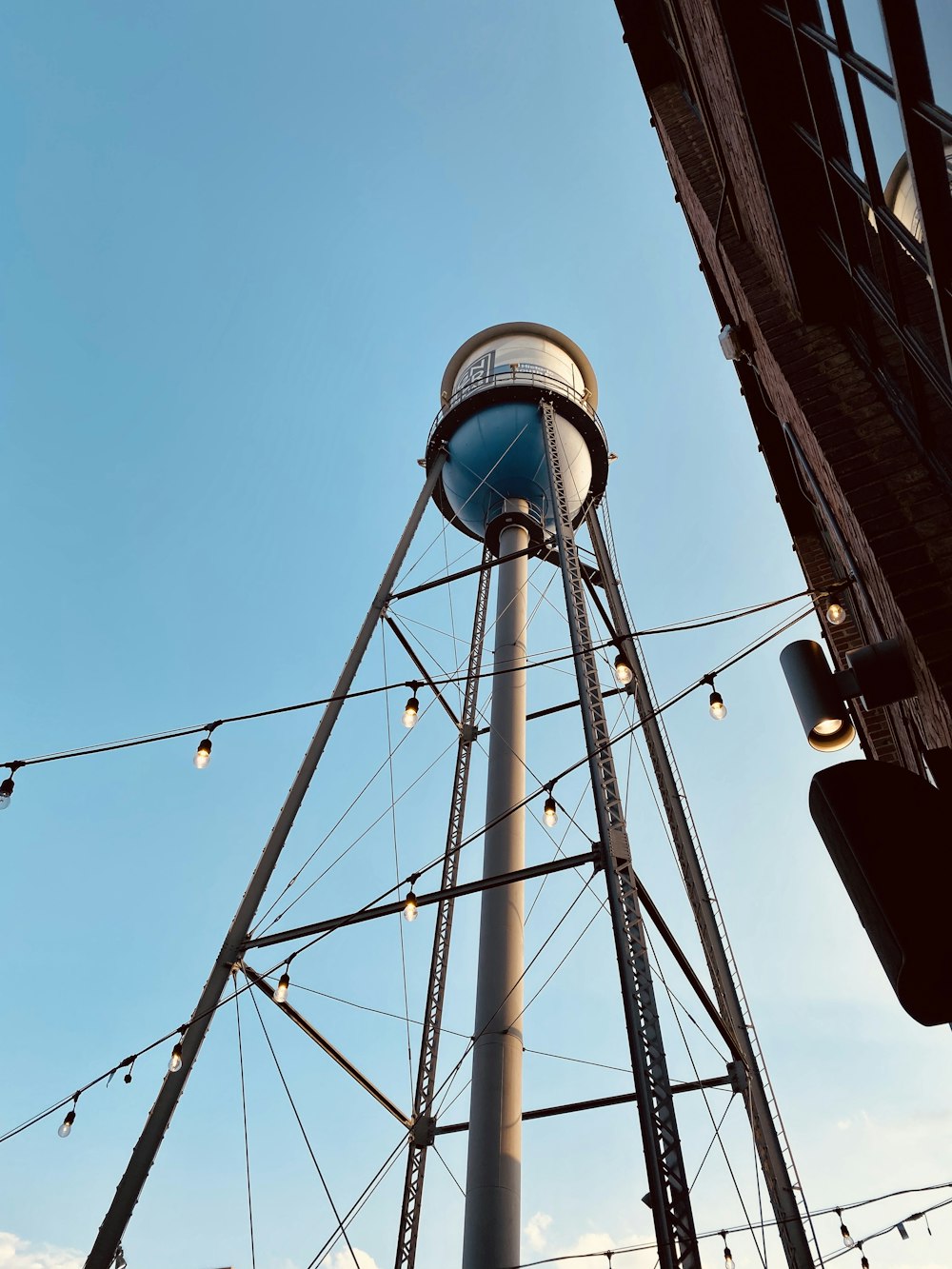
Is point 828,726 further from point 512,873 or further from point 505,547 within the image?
point 505,547

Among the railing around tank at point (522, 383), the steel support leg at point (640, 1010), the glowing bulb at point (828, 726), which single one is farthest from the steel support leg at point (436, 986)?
the glowing bulb at point (828, 726)

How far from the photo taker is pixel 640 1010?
4723 millimetres

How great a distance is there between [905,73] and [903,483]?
1466mm

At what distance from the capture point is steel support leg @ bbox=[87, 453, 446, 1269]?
4984 millimetres

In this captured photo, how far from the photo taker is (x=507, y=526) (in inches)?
458

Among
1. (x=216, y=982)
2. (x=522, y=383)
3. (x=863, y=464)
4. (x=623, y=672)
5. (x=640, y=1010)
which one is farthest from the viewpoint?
(x=522, y=383)

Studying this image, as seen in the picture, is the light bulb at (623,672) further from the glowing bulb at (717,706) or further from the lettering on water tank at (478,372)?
the lettering on water tank at (478,372)

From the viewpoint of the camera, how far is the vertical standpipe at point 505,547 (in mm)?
6160

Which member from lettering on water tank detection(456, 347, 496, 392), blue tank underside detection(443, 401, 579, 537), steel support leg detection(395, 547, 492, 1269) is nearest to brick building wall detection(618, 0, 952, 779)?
steel support leg detection(395, 547, 492, 1269)

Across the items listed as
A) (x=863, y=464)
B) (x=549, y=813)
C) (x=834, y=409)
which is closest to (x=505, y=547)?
(x=549, y=813)

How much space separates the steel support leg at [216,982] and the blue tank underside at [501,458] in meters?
3.57

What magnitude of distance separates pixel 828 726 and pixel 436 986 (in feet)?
21.5

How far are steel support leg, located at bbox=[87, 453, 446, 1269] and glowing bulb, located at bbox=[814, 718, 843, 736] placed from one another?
4.79 m

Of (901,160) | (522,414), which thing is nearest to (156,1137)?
(901,160)
